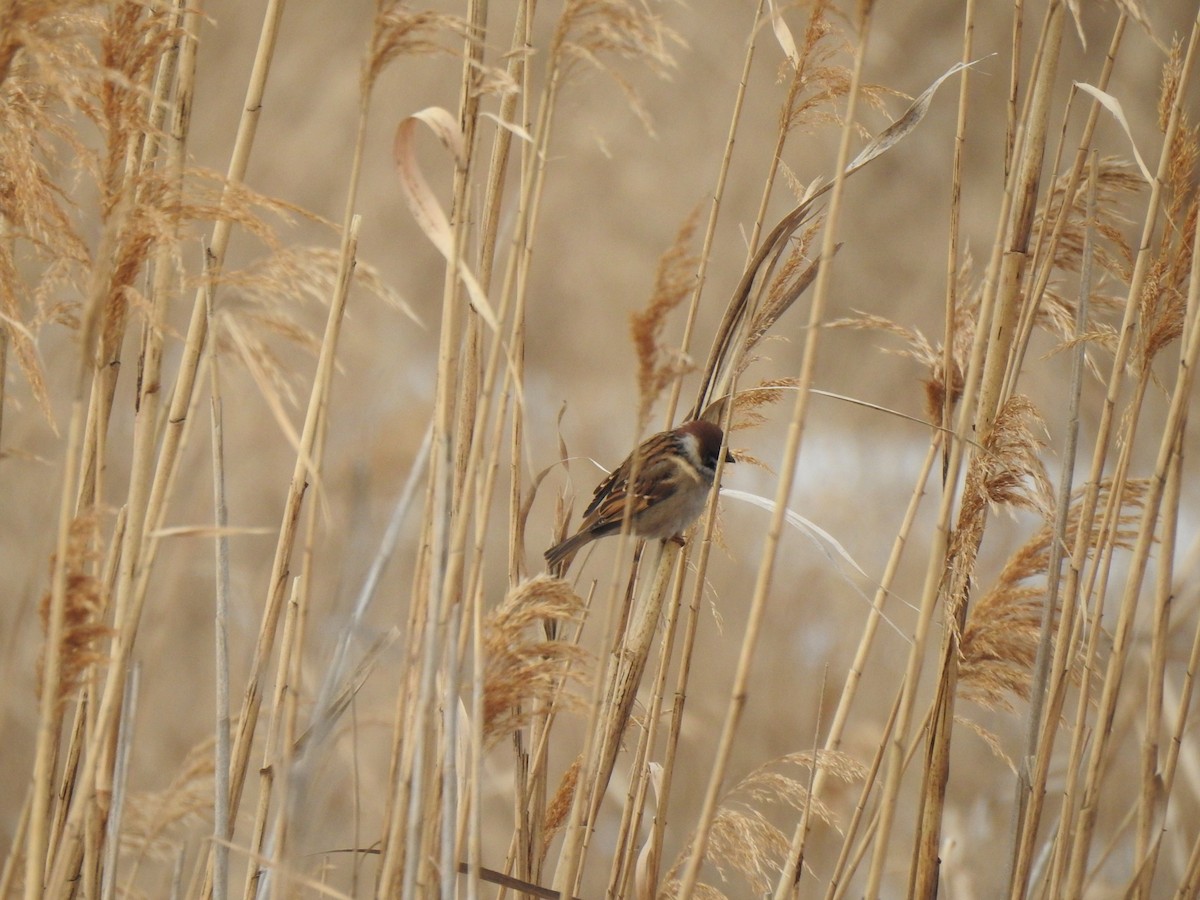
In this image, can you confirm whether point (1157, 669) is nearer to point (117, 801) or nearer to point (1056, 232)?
point (1056, 232)

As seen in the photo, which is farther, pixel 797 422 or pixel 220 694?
pixel 220 694

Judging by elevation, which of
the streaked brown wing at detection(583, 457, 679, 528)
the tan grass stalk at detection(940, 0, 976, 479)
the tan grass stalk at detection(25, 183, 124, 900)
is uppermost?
the tan grass stalk at detection(940, 0, 976, 479)

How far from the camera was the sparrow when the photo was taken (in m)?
1.61

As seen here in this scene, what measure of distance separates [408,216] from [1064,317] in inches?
115

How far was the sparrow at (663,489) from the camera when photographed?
1.61 m

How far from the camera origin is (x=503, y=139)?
1008mm

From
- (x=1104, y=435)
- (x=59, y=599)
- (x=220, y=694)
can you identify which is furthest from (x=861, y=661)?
(x=59, y=599)

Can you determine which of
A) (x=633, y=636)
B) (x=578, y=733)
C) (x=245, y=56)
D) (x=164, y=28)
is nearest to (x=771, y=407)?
(x=578, y=733)

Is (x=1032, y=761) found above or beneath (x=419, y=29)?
beneath

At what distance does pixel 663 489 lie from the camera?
5.89ft

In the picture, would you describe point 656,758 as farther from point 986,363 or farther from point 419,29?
point 419,29

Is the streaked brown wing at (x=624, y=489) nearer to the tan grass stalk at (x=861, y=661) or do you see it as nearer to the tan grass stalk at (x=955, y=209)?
the tan grass stalk at (x=861, y=661)

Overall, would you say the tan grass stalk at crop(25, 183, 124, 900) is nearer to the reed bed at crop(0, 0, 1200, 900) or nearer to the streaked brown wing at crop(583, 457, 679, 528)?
the reed bed at crop(0, 0, 1200, 900)

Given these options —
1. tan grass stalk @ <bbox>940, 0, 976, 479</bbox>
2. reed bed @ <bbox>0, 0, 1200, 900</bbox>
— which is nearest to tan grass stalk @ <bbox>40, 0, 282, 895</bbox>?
reed bed @ <bbox>0, 0, 1200, 900</bbox>
